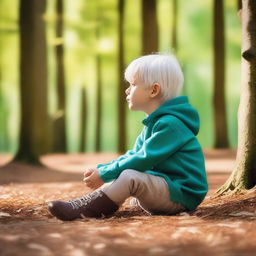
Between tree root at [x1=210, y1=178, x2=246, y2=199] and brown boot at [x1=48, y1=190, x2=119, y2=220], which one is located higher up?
brown boot at [x1=48, y1=190, x2=119, y2=220]

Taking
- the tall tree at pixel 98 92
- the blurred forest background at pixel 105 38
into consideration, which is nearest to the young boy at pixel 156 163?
the blurred forest background at pixel 105 38

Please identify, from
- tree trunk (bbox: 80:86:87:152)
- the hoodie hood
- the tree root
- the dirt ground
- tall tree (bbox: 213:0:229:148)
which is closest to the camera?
the dirt ground

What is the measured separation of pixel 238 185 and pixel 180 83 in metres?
1.30

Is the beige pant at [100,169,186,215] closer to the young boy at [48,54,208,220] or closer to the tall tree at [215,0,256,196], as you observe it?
the young boy at [48,54,208,220]

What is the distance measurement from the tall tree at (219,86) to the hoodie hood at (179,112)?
11619mm

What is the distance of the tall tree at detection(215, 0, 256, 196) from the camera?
4.98m

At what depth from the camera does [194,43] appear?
2155 cm

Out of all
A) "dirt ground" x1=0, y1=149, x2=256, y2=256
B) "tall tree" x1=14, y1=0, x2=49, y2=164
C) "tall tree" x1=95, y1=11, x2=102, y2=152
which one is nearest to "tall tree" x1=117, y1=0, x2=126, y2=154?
"tall tree" x1=95, y1=11, x2=102, y2=152

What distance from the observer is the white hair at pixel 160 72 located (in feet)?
13.8

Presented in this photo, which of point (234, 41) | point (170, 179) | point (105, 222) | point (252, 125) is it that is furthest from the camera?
point (234, 41)

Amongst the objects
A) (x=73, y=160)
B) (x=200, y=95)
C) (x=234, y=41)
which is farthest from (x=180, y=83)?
(x=200, y=95)

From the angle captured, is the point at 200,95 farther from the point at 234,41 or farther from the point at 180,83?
the point at 180,83

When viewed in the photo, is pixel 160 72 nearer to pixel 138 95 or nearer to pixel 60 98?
pixel 138 95

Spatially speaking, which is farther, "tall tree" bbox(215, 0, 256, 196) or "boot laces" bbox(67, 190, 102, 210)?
"tall tree" bbox(215, 0, 256, 196)
